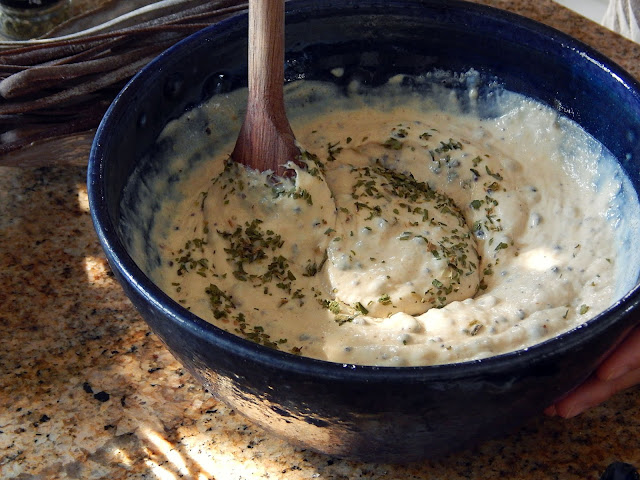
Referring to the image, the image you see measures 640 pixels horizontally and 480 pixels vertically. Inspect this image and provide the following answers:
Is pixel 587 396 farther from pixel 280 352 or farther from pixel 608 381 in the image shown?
pixel 280 352

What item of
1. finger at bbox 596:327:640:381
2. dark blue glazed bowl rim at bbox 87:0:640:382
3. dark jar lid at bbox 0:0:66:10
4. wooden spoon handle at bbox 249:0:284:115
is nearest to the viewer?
dark blue glazed bowl rim at bbox 87:0:640:382

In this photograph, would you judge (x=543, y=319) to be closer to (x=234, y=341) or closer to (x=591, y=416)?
(x=591, y=416)

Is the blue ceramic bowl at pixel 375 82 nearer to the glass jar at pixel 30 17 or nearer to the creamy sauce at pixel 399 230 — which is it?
the creamy sauce at pixel 399 230

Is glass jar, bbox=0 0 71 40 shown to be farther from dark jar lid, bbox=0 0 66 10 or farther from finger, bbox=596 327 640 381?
finger, bbox=596 327 640 381

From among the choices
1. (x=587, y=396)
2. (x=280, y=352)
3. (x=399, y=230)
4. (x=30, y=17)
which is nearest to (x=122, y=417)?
(x=280, y=352)

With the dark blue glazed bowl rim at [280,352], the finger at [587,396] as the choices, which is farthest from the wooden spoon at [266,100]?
the finger at [587,396]

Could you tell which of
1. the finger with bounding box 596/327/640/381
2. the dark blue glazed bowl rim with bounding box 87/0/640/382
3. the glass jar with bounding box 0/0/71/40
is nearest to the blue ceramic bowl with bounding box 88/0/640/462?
the dark blue glazed bowl rim with bounding box 87/0/640/382
